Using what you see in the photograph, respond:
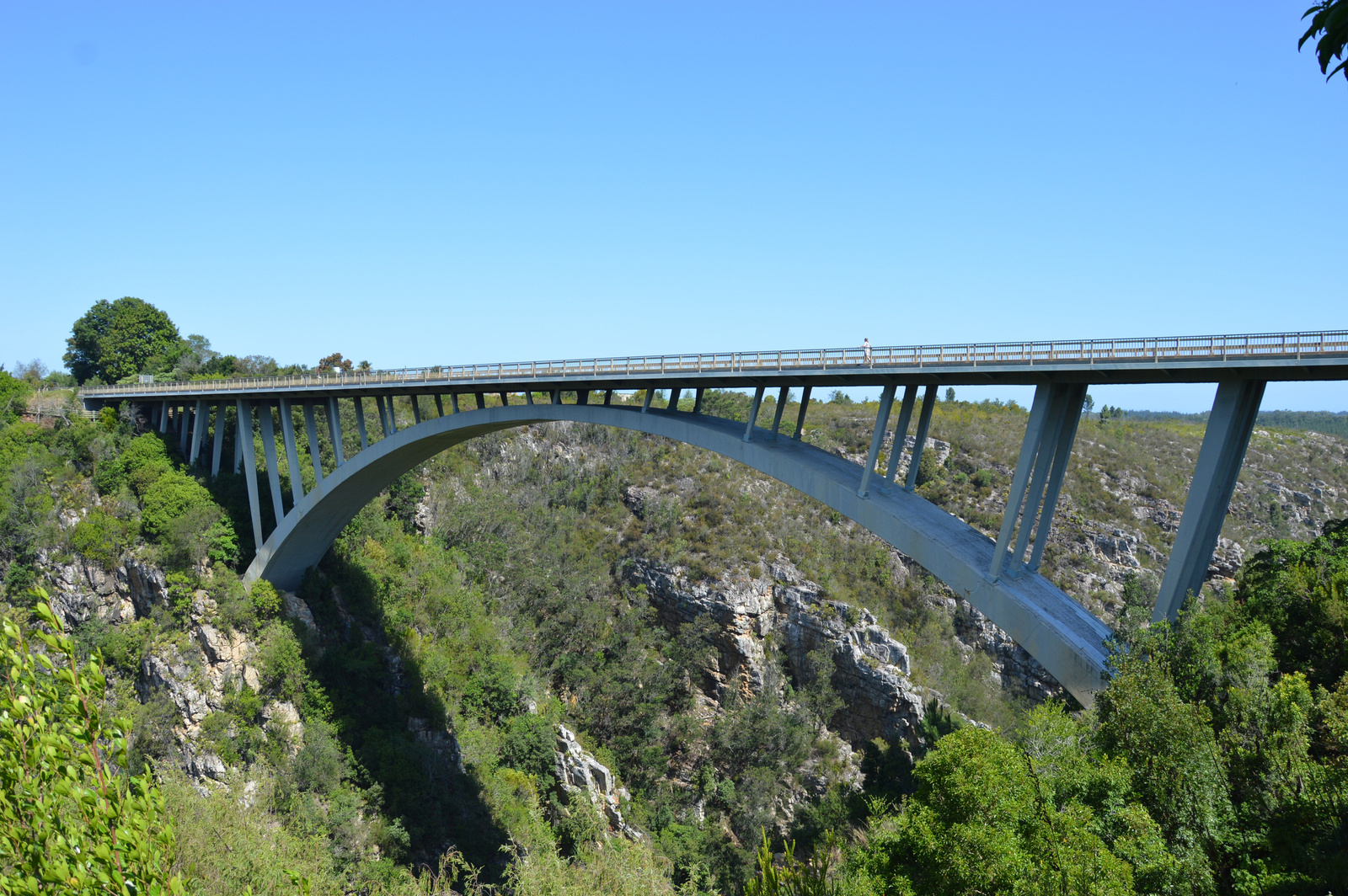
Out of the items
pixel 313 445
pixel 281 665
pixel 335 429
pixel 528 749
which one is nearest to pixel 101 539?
pixel 281 665

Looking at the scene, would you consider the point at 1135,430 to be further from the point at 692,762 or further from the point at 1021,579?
the point at 1021,579

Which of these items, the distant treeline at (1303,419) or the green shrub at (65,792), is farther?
the distant treeline at (1303,419)

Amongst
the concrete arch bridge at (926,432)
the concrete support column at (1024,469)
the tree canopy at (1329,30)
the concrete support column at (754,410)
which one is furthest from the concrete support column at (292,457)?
the tree canopy at (1329,30)

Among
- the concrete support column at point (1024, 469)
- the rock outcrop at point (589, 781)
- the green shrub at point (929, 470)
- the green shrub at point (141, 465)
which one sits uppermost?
the green shrub at point (929, 470)

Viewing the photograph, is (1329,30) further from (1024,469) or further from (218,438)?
(218,438)

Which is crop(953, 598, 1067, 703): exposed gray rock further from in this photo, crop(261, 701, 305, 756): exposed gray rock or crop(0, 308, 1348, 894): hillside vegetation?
crop(261, 701, 305, 756): exposed gray rock

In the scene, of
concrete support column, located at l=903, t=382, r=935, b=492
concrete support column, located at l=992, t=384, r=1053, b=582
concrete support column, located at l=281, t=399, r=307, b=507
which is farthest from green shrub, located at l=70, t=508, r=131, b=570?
concrete support column, located at l=992, t=384, r=1053, b=582

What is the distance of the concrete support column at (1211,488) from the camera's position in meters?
13.5

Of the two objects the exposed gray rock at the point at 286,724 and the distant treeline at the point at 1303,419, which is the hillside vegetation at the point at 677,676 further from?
the distant treeline at the point at 1303,419

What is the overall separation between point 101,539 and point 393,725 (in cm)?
1442

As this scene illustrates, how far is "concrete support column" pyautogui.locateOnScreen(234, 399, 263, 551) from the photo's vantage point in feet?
104

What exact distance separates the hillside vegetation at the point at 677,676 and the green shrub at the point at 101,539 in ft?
0.37

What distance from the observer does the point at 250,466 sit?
32094mm

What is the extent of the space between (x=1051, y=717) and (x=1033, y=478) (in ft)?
14.9
